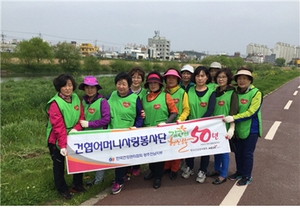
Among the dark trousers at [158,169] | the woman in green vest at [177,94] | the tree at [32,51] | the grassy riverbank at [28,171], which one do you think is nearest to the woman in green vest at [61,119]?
the grassy riverbank at [28,171]

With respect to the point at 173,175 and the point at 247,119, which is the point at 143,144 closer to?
the point at 173,175

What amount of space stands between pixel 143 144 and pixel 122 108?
2.30 ft

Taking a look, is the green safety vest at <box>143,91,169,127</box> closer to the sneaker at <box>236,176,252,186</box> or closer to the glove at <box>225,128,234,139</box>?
the glove at <box>225,128,234,139</box>

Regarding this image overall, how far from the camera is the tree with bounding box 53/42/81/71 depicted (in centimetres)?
5078

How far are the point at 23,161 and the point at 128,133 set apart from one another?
2842 mm

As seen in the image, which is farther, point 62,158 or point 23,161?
point 23,161

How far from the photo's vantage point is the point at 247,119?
3.51 m

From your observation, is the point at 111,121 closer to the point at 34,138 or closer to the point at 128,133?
the point at 128,133

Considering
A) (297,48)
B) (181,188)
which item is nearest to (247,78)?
(181,188)

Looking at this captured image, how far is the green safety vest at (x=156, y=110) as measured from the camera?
3474mm

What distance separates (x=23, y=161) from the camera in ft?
14.9

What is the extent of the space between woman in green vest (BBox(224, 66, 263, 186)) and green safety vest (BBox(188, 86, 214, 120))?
43 cm

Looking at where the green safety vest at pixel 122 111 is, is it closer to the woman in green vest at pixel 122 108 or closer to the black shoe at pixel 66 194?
the woman in green vest at pixel 122 108

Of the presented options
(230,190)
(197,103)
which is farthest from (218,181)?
Result: (197,103)
